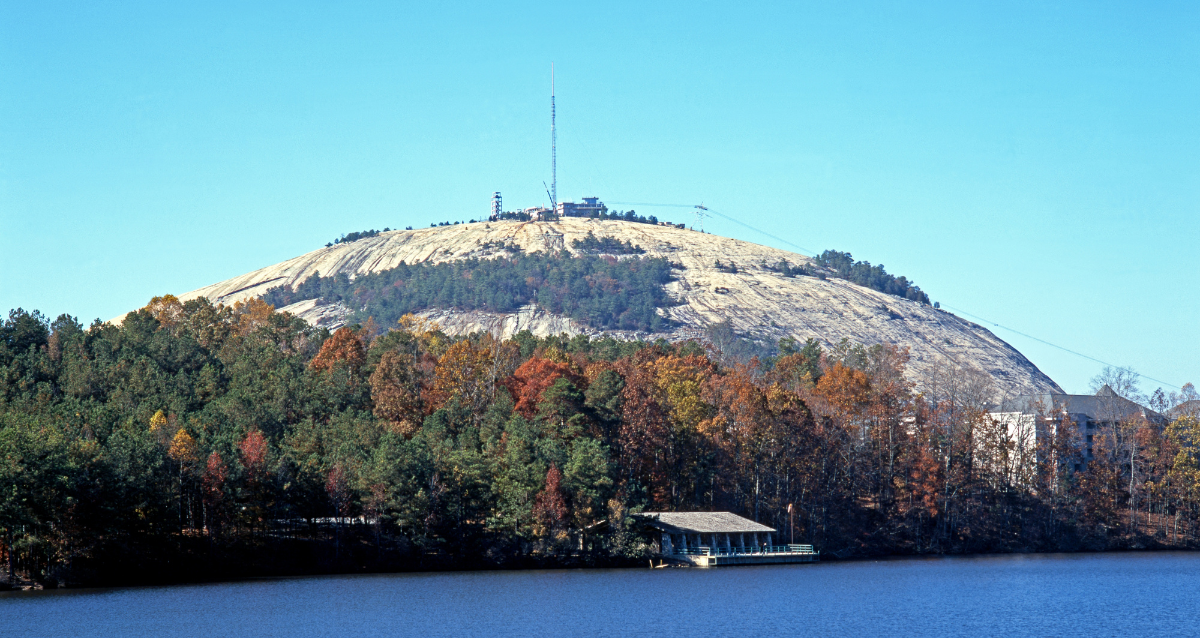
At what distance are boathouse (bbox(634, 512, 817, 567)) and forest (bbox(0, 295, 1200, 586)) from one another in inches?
111

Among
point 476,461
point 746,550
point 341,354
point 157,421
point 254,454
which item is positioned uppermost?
point 341,354

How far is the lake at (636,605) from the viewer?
54.0m

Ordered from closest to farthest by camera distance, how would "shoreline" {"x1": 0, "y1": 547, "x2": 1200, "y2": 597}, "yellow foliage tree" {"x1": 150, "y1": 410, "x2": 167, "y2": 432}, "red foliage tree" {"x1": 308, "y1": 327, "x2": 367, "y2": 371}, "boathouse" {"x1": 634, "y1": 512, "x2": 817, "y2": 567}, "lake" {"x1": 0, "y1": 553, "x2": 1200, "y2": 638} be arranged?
"lake" {"x1": 0, "y1": 553, "x2": 1200, "y2": 638} → "shoreline" {"x1": 0, "y1": 547, "x2": 1200, "y2": 597} → "yellow foliage tree" {"x1": 150, "y1": 410, "x2": 167, "y2": 432} → "boathouse" {"x1": 634, "y1": 512, "x2": 817, "y2": 567} → "red foliage tree" {"x1": 308, "y1": 327, "x2": 367, "y2": 371}

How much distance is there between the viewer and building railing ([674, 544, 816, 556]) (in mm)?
89312

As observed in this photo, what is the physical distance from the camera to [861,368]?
15800 cm

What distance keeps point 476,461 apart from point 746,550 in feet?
73.2

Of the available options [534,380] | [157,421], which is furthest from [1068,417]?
[157,421]

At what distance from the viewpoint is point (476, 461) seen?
86000mm

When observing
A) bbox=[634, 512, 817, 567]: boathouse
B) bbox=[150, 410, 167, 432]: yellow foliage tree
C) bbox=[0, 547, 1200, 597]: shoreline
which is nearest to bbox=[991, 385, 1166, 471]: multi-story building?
bbox=[0, 547, 1200, 597]: shoreline

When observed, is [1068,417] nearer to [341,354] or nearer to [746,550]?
[746,550]

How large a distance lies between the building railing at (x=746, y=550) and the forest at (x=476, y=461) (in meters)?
4.44

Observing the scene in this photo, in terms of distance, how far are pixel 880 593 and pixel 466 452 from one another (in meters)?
31.5

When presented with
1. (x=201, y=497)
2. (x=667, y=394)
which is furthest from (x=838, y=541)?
(x=201, y=497)

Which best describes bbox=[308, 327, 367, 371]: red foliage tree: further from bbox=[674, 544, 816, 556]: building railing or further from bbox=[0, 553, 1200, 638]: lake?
bbox=[0, 553, 1200, 638]: lake
